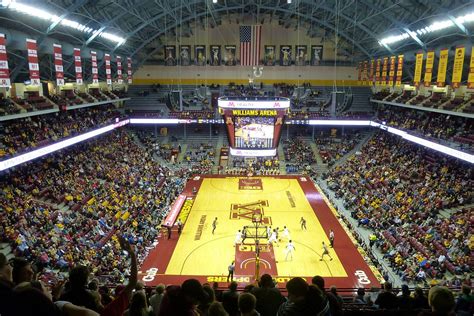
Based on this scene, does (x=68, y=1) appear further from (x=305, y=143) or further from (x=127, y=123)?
(x=305, y=143)

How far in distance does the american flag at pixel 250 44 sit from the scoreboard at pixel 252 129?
9506mm

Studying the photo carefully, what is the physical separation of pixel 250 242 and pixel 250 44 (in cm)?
2274

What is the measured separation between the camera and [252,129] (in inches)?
1225

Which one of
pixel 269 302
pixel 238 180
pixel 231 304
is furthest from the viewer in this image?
pixel 238 180

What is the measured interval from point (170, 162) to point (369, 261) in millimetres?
27563

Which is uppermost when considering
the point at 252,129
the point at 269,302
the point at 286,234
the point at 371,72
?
the point at 371,72

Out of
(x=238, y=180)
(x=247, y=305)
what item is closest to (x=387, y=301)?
(x=247, y=305)

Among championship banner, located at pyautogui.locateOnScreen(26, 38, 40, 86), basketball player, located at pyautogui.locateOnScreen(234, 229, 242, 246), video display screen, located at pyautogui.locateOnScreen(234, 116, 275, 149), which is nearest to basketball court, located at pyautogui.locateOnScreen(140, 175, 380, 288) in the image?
basketball player, located at pyautogui.locateOnScreen(234, 229, 242, 246)

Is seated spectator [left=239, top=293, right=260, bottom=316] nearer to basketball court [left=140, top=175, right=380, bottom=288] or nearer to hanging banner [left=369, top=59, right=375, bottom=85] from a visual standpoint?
basketball court [left=140, top=175, right=380, bottom=288]

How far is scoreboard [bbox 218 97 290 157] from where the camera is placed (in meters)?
28.8

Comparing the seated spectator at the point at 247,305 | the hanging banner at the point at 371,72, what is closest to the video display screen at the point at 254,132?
the hanging banner at the point at 371,72

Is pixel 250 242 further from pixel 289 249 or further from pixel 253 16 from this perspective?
pixel 253 16

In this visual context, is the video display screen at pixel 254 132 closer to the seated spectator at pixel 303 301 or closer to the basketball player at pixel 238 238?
the basketball player at pixel 238 238

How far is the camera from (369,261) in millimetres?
20828
